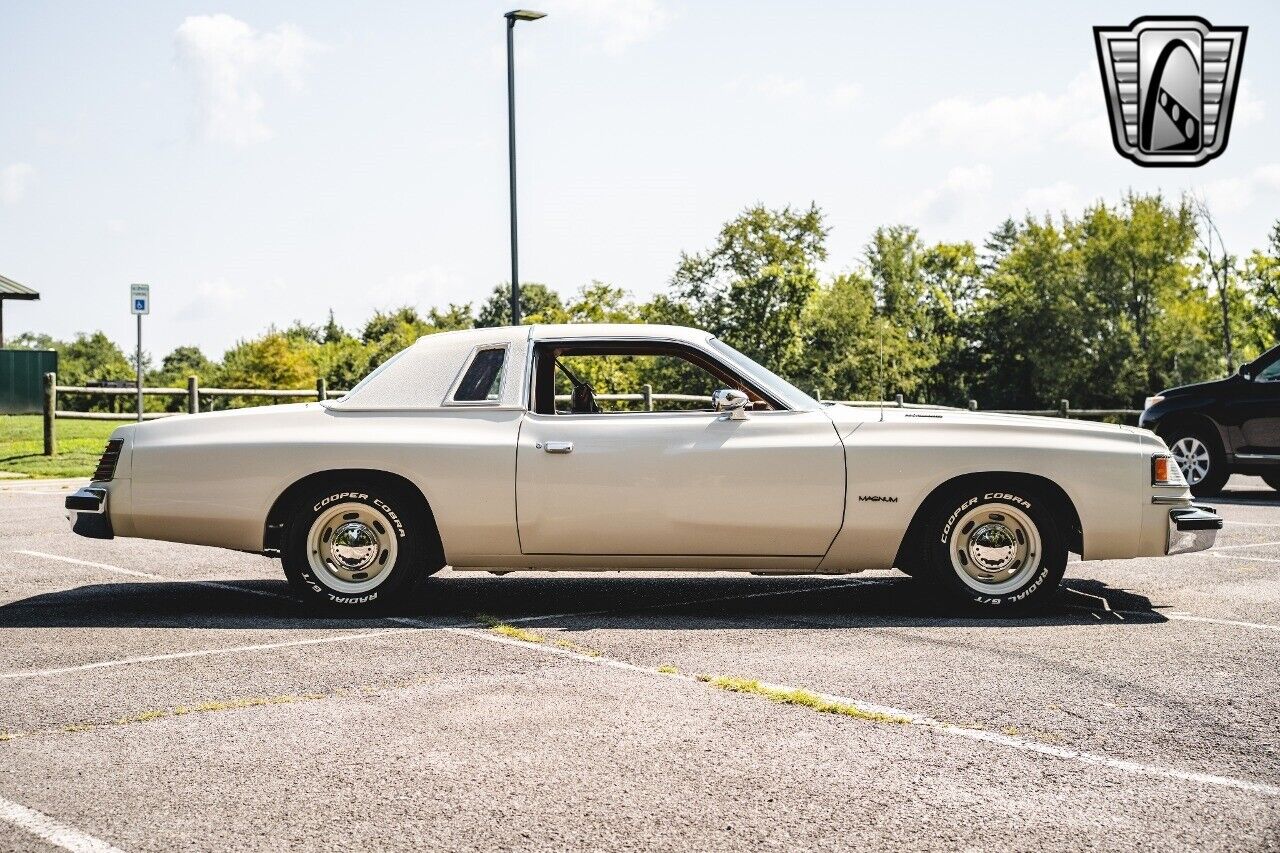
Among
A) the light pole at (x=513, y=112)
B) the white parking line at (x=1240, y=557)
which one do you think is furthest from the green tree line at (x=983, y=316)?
the white parking line at (x=1240, y=557)

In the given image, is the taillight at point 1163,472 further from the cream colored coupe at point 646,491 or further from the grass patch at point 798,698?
the grass patch at point 798,698

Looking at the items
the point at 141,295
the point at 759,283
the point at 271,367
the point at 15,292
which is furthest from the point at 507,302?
the point at 141,295

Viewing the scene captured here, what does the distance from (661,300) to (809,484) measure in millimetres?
54331

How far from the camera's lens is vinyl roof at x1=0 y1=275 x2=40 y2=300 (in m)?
30.9

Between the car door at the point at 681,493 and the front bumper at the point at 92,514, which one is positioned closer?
the car door at the point at 681,493

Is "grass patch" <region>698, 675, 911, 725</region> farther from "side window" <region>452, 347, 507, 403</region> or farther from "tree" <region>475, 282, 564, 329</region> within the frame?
"tree" <region>475, 282, 564, 329</region>

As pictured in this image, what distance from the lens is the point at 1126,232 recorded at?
65.8 meters

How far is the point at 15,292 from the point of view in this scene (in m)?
31.0

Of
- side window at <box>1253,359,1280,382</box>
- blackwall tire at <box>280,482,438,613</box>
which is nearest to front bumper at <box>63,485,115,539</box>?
blackwall tire at <box>280,482,438,613</box>

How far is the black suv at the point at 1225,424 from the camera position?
46.6ft

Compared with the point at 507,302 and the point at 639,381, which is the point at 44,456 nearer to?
the point at 639,381

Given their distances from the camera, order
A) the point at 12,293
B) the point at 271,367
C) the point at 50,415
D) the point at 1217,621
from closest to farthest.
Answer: the point at 1217,621
the point at 50,415
the point at 12,293
the point at 271,367

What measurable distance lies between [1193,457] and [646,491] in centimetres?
999

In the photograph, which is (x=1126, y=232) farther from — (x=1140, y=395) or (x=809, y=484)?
(x=809, y=484)
